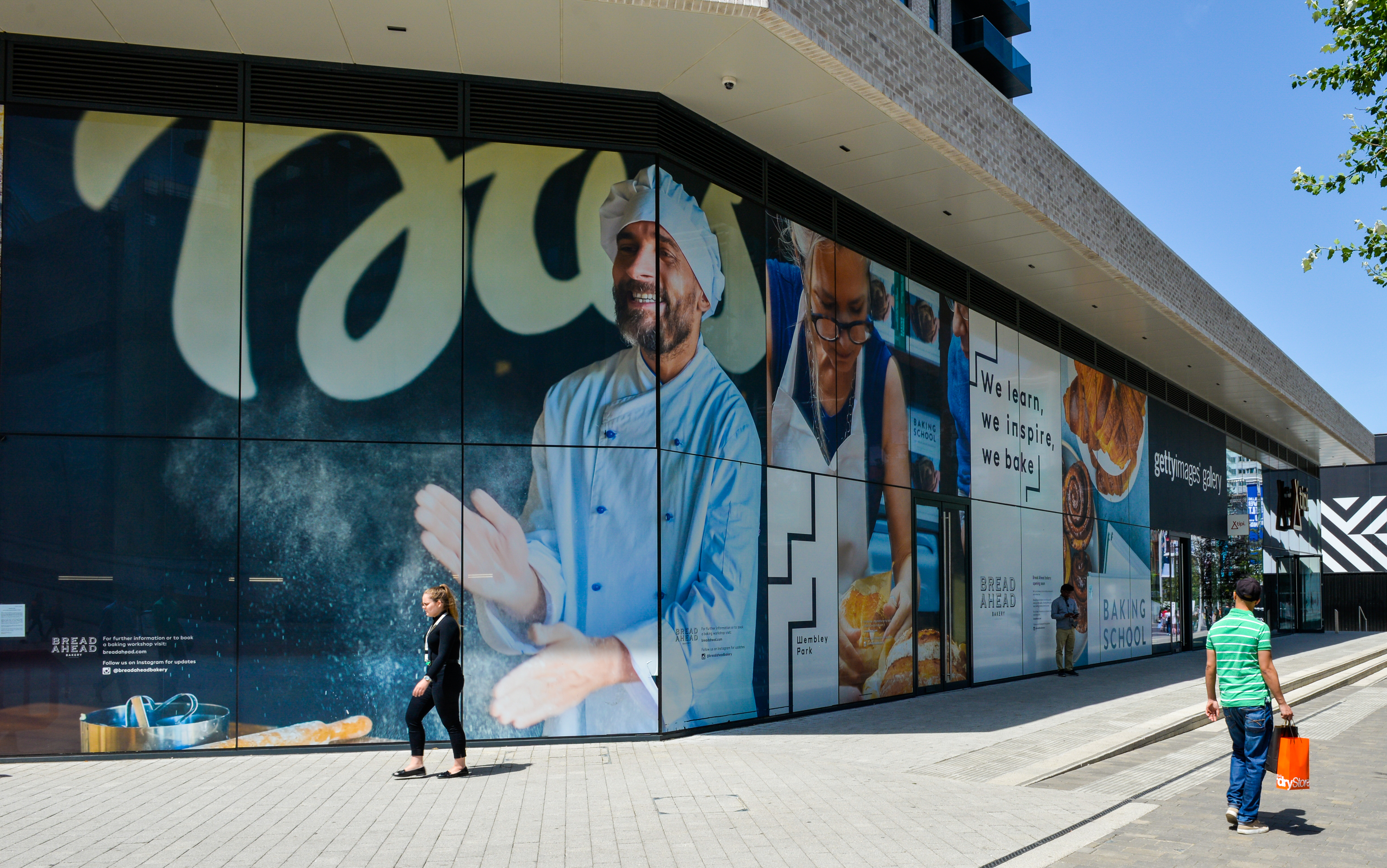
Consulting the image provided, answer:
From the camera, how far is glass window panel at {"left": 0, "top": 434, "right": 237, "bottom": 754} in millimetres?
10078

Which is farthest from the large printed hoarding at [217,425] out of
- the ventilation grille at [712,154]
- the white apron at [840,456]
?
the white apron at [840,456]

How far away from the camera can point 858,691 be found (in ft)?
47.9

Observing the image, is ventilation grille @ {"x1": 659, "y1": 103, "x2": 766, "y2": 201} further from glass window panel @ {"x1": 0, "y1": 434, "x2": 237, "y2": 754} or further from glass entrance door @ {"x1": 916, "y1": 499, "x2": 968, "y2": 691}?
glass window panel @ {"x1": 0, "y1": 434, "x2": 237, "y2": 754}

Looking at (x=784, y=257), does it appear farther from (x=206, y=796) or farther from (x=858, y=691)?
(x=206, y=796)

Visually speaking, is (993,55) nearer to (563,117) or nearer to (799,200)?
(799,200)

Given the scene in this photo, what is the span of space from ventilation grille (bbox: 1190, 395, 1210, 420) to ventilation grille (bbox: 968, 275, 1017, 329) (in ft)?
40.3

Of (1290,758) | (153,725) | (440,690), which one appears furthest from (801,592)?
(153,725)

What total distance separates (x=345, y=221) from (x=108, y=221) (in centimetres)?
221

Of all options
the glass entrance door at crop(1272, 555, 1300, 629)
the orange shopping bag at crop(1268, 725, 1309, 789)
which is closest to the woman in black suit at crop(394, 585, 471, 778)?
the orange shopping bag at crop(1268, 725, 1309, 789)

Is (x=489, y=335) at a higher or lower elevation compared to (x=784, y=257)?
lower

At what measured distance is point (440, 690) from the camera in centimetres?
908

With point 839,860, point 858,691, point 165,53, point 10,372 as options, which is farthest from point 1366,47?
point 10,372

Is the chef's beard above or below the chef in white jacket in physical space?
above

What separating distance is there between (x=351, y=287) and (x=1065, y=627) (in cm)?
1443
